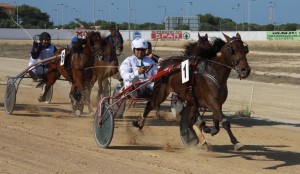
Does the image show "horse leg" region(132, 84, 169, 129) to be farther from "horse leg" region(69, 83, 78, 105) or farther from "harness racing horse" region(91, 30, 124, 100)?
"harness racing horse" region(91, 30, 124, 100)

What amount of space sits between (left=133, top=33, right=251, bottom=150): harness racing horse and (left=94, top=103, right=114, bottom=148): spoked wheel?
2.82ft

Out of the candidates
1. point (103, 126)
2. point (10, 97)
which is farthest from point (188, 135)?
point (10, 97)

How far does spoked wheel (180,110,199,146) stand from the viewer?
28.6 feet

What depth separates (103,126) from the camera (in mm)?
8711

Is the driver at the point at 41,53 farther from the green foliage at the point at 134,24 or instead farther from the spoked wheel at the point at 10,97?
the green foliage at the point at 134,24

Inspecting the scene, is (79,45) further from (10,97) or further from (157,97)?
(157,97)

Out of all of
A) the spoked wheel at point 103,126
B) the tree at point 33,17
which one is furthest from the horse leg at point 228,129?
the tree at point 33,17

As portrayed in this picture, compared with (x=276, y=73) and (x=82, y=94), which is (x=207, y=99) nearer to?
(x=82, y=94)

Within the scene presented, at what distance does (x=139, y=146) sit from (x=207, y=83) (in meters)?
1.50

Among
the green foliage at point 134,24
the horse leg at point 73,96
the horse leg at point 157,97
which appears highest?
the green foliage at point 134,24

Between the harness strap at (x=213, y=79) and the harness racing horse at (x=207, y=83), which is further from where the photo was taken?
the harness strap at (x=213, y=79)

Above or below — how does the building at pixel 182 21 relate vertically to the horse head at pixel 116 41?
above

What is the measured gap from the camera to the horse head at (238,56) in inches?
303

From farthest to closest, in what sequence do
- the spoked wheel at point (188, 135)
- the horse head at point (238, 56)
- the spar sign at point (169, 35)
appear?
the spar sign at point (169, 35) < the spoked wheel at point (188, 135) < the horse head at point (238, 56)
